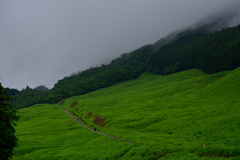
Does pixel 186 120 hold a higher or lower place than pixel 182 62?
lower

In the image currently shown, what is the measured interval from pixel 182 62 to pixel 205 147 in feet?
530

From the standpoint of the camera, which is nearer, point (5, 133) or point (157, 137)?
point (5, 133)

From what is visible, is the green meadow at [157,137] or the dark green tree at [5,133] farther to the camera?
the green meadow at [157,137]

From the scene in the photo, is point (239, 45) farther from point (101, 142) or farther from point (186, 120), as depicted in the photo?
point (101, 142)

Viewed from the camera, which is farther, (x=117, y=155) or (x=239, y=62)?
(x=239, y=62)

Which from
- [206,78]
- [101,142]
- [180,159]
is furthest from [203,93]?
[180,159]

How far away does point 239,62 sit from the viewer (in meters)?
122

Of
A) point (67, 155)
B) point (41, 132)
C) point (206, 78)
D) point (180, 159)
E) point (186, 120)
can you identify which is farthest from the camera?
point (206, 78)

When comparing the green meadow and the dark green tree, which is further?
the green meadow

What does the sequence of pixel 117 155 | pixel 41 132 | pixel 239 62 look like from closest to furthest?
pixel 117 155 → pixel 41 132 → pixel 239 62

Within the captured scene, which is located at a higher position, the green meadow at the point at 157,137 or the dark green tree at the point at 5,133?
the dark green tree at the point at 5,133

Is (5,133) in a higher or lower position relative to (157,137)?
higher

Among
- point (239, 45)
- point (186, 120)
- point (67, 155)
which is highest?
point (239, 45)

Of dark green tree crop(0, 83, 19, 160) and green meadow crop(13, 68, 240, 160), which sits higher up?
dark green tree crop(0, 83, 19, 160)
